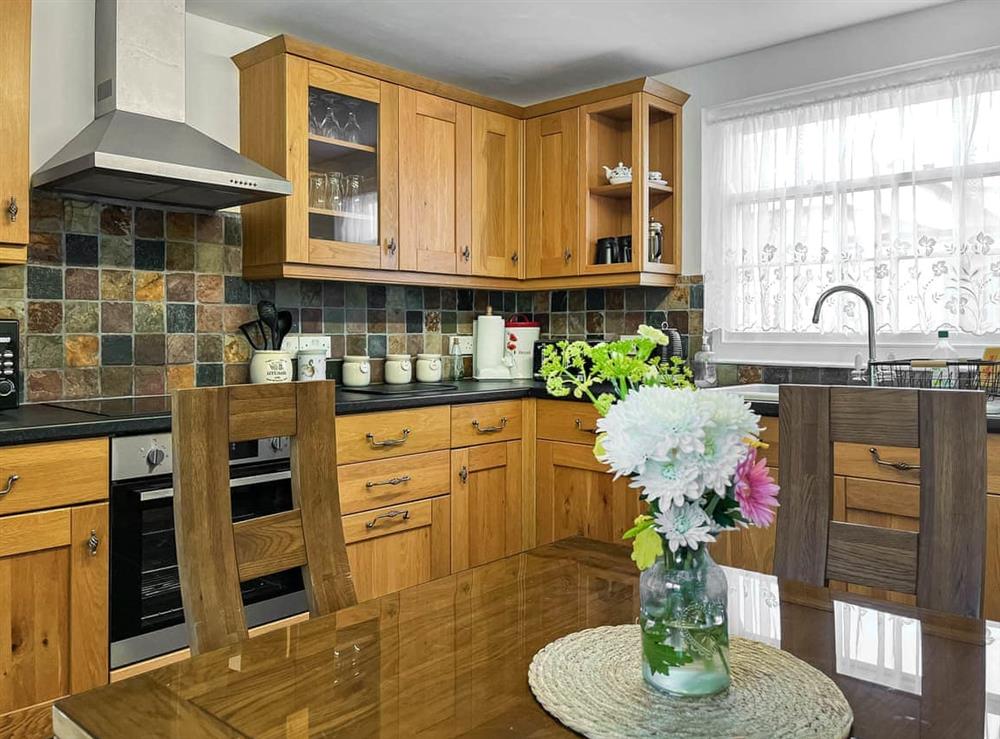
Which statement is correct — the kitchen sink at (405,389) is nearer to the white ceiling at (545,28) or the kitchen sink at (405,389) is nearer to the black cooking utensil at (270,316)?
the black cooking utensil at (270,316)

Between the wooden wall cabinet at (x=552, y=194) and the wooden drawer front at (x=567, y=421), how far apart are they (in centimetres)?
70

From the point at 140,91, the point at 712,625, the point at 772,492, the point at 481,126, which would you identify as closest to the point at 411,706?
the point at 712,625

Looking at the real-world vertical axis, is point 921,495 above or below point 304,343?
below

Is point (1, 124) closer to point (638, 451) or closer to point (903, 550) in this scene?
point (638, 451)

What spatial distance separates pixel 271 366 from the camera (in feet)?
10.1

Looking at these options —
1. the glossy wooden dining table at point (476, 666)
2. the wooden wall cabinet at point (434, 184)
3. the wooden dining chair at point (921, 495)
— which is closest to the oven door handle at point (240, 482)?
the wooden wall cabinet at point (434, 184)

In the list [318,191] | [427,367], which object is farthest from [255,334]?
[427,367]

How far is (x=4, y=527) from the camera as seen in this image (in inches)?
80.0

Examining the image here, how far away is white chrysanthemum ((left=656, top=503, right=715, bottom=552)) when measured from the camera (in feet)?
2.80

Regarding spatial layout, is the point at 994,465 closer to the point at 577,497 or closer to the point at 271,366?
the point at 577,497

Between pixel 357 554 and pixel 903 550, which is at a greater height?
pixel 903 550

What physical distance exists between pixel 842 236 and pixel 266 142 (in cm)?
231

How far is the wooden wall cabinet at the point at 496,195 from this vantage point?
378cm

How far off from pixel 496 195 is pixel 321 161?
97 centimetres
